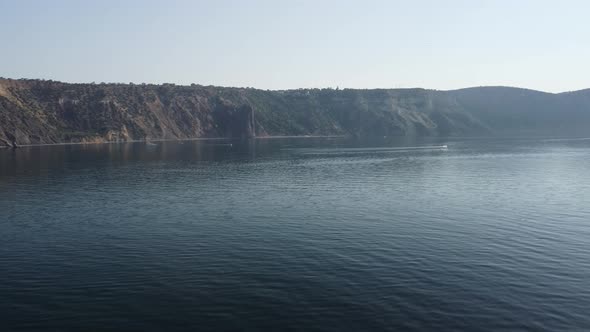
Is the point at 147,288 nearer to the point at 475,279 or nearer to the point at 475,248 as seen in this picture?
the point at 475,279

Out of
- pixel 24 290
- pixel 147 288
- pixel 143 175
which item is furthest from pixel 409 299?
pixel 143 175

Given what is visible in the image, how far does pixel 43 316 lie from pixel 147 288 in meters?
7.07

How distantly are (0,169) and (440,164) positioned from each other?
4655 inches

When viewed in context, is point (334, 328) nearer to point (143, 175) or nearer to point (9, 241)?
point (9, 241)

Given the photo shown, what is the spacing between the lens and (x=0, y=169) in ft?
381

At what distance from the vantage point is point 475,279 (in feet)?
119

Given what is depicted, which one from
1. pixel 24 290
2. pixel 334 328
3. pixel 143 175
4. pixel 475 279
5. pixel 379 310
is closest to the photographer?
pixel 334 328

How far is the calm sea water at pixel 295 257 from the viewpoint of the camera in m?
29.7

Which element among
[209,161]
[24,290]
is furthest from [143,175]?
[24,290]

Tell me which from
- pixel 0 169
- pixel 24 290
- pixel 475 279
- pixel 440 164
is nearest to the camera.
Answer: pixel 24 290

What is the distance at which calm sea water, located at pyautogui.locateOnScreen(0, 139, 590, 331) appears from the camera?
29688 millimetres

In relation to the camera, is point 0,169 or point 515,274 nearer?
point 515,274

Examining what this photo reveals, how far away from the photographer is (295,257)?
42.1 meters

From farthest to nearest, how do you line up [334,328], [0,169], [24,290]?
[0,169] → [24,290] → [334,328]
